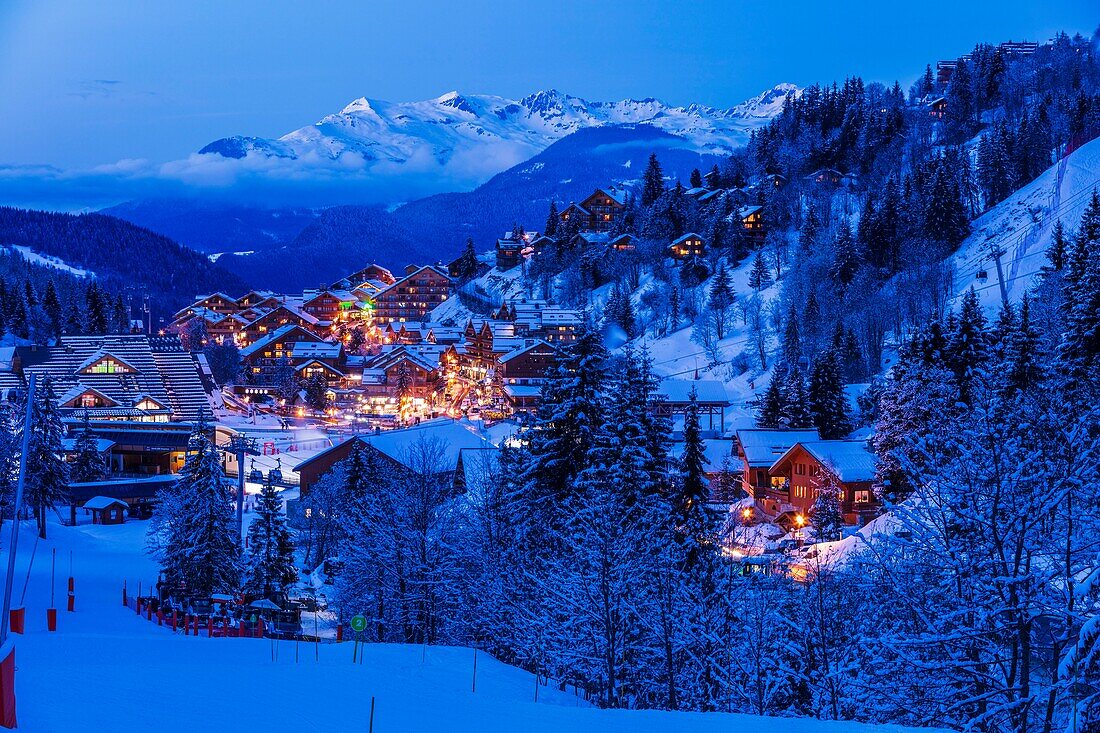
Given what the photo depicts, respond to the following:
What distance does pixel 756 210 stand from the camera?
94750 mm

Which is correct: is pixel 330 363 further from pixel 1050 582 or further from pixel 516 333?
pixel 1050 582

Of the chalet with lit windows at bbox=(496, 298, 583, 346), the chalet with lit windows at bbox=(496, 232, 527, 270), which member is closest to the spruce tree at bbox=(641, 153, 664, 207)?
the chalet with lit windows at bbox=(496, 232, 527, 270)

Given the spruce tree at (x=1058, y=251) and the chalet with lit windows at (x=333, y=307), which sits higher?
the chalet with lit windows at (x=333, y=307)

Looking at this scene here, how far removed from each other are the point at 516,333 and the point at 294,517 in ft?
157

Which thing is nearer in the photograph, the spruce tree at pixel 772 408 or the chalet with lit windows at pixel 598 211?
the spruce tree at pixel 772 408

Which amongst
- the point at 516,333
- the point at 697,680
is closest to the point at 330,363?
the point at 516,333

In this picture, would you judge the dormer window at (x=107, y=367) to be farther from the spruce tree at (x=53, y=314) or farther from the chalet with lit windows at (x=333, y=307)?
the chalet with lit windows at (x=333, y=307)

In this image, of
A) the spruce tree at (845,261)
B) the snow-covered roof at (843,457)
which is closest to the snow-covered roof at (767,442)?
the snow-covered roof at (843,457)

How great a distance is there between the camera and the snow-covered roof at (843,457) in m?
43.5

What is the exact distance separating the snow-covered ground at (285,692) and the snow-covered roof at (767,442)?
35690 millimetres

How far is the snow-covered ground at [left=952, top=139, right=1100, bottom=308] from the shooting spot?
64000 mm

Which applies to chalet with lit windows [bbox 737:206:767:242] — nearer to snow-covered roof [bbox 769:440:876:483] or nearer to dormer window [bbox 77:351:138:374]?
snow-covered roof [bbox 769:440:876:483]

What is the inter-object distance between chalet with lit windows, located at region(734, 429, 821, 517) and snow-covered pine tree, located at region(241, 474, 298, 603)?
25630mm

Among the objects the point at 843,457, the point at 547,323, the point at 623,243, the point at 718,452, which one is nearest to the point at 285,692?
the point at 843,457
